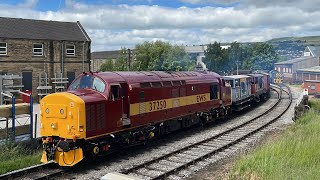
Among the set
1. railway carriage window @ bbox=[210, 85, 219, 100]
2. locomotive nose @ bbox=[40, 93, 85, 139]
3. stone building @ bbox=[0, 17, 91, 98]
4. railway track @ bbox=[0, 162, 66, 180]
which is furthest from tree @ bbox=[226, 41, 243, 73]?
railway track @ bbox=[0, 162, 66, 180]

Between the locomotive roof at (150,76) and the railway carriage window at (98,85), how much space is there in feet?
0.62

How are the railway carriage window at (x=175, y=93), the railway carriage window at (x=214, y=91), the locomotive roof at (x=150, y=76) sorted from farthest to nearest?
the railway carriage window at (x=214, y=91) → the railway carriage window at (x=175, y=93) → the locomotive roof at (x=150, y=76)

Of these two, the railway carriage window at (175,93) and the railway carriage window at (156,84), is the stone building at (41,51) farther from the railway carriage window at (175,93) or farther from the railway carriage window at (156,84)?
the railway carriage window at (156,84)

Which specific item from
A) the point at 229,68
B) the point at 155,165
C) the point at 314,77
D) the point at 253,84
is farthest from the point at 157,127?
the point at 229,68

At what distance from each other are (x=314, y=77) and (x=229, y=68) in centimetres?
1726

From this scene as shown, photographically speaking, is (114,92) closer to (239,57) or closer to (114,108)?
(114,108)

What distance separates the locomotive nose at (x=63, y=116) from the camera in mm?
12469

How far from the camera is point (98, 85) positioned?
45.9 ft

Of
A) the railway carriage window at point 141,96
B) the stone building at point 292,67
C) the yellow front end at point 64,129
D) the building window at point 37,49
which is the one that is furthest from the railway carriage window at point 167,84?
the stone building at point 292,67

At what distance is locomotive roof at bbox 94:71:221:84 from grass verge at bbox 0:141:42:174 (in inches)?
156

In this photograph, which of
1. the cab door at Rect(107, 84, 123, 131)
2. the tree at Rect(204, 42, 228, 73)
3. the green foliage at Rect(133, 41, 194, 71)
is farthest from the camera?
the tree at Rect(204, 42, 228, 73)

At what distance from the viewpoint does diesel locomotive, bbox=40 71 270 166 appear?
12.6 m

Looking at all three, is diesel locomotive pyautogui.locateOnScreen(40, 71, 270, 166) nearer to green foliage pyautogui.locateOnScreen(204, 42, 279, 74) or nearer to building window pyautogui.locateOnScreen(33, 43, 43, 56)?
building window pyautogui.locateOnScreen(33, 43, 43, 56)

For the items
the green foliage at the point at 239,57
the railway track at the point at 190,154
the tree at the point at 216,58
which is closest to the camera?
the railway track at the point at 190,154
